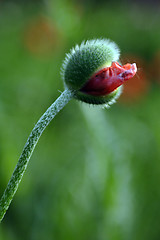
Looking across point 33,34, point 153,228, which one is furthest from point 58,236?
point 33,34

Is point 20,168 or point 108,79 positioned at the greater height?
point 108,79

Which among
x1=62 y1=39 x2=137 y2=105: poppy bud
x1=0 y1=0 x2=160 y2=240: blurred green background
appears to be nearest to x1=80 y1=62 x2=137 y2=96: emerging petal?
x1=62 y1=39 x2=137 y2=105: poppy bud

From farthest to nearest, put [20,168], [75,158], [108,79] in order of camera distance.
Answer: [75,158]
[108,79]
[20,168]

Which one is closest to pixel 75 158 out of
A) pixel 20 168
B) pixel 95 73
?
pixel 95 73

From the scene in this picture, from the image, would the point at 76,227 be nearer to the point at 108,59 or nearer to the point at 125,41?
the point at 108,59

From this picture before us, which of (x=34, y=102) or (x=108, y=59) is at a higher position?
(x=34, y=102)

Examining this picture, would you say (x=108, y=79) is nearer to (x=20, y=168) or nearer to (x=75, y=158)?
(x=20, y=168)

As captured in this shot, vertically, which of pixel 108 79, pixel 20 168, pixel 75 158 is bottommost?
pixel 20 168
